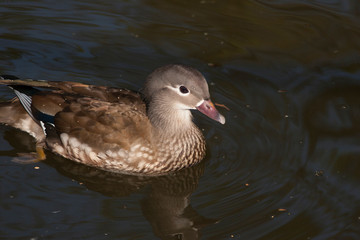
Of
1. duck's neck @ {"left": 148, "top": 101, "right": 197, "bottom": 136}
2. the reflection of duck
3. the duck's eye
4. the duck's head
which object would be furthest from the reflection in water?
the duck's eye

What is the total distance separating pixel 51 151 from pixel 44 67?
1.76 m

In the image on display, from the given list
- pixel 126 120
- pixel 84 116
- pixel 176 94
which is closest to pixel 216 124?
pixel 176 94

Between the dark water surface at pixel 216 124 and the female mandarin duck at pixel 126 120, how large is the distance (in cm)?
18

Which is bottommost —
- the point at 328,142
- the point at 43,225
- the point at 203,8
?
the point at 43,225

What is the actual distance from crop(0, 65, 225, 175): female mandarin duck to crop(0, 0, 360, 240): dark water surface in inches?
7.1

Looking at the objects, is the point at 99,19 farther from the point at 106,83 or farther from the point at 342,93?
the point at 342,93

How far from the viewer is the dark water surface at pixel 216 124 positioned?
5621 mm

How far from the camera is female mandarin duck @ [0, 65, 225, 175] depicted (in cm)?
627

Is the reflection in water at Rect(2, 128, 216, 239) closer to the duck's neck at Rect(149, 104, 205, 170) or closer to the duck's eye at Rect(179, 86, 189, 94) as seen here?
the duck's neck at Rect(149, 104, 205, 170)

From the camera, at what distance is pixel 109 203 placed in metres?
5.84

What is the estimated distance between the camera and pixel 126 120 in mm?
6297

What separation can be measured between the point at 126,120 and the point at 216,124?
1.41m

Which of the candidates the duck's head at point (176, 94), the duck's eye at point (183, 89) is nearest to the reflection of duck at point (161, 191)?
the duck's head at point (176, 94)

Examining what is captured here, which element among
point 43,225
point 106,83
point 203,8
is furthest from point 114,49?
point 43,225
